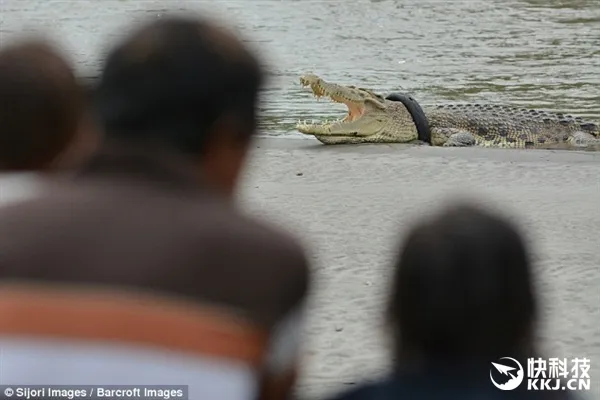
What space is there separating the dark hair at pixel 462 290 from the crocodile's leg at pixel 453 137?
945 cm

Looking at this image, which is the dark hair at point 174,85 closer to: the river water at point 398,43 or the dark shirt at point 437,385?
the dark shirt at point 437,385

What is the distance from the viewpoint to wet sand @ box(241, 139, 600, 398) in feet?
16.3

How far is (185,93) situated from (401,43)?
59.0ft

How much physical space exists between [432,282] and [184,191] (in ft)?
1.57

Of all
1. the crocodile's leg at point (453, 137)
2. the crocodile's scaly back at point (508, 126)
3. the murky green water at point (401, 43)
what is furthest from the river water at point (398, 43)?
the crocodile's leg at point (453, 137)

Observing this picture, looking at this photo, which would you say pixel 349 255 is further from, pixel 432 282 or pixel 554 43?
pixel 554 43

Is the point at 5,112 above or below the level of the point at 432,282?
above

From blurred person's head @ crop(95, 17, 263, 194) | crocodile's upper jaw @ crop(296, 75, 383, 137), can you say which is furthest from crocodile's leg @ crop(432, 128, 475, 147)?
blurred person's head @ crop(95, 17, 263, 194)

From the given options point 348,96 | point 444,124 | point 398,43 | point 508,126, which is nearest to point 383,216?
point 348,96

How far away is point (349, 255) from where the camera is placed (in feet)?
20.6

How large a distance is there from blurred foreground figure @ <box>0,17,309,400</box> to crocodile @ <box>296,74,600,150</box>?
8.68 m

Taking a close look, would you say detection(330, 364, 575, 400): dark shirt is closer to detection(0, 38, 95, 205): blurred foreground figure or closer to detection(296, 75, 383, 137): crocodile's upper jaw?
detection(0, 38, 95, 205): blurred foreground figure

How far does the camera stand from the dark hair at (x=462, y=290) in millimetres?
2189

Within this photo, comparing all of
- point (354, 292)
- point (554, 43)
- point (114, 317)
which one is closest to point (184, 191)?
point (114, 317)
